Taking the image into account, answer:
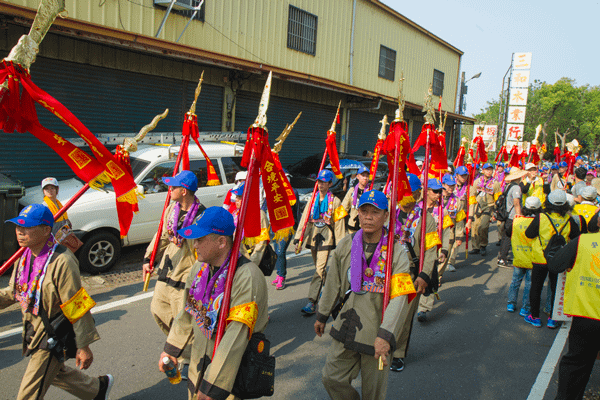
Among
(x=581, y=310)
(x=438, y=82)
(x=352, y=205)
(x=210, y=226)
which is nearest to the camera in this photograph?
(x=210, y=226)

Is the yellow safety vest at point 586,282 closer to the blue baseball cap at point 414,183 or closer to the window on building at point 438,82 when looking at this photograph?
the blue baseball cap at point 414,183

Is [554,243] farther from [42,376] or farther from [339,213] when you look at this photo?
[42,376]

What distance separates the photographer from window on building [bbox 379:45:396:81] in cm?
1994

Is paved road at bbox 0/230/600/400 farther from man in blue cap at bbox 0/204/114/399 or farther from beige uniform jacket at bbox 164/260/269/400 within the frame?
beige uniform jacket at bbox 164/260/269/400

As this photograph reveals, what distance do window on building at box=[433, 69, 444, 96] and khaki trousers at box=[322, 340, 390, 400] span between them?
24411 mm

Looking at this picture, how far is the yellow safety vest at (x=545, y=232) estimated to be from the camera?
210 inches

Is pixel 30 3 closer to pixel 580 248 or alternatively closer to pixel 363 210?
pixel 363 210

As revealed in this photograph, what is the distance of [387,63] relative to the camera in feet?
67.2

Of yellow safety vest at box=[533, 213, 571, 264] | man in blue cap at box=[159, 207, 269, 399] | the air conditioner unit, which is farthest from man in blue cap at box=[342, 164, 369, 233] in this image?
the air conditioner unit

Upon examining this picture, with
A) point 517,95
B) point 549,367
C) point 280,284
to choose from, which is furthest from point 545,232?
point 517,95

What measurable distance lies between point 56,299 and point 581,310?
3977mm

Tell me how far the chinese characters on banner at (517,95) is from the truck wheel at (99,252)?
2022 cm

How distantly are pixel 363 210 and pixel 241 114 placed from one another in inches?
443

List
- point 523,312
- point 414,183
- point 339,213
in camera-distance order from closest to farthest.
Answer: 1. point 414,183
2. point 523,312
3. point 339,213
